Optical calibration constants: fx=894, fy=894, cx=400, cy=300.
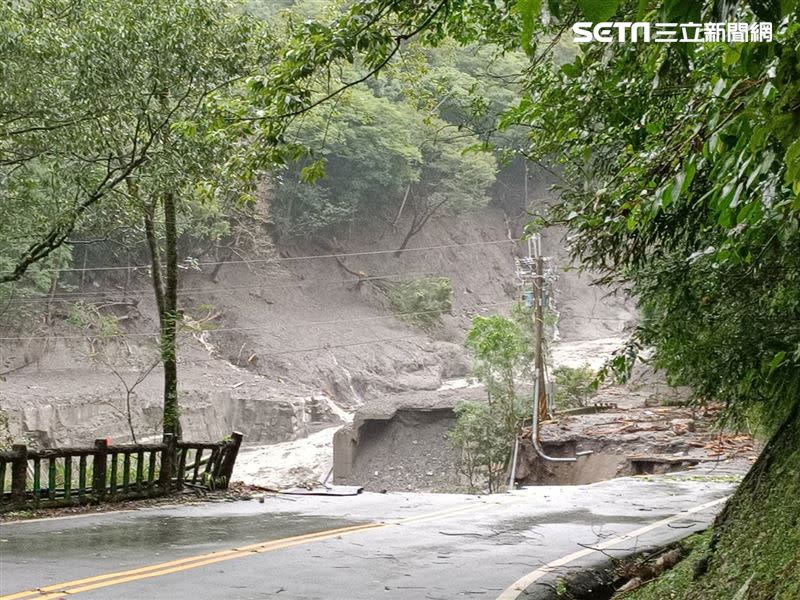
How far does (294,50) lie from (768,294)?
151 inches

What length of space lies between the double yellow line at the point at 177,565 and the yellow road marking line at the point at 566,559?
263cm

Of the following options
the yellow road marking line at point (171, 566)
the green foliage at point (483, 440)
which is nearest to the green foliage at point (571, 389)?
the green foliage at point (483, 440)

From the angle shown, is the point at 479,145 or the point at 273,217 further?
the point at 273,217

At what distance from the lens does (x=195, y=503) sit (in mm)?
13766

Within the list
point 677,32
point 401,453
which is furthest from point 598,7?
point 401,453

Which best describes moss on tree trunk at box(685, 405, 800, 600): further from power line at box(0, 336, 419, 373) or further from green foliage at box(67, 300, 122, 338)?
power line at box(0, 336, 419, 373)

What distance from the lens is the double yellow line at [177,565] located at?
6559 mm

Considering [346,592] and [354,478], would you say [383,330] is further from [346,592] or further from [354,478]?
[346,592]

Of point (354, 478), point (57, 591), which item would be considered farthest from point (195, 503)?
point (354, 478)

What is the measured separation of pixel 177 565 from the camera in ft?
25.5

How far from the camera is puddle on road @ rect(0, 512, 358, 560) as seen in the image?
8.63 metres

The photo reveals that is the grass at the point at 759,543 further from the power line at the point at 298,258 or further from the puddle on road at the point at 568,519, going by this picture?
the power line at the point at 298,258

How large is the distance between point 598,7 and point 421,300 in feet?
176

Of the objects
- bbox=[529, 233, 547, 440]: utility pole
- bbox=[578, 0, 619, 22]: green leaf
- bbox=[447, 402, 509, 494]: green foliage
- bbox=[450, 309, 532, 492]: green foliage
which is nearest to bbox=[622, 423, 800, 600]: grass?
bbox=[578, 0, 619, 22]: green leaf
